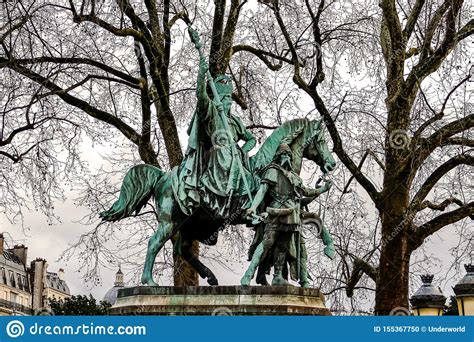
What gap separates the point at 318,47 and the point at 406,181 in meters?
2.99

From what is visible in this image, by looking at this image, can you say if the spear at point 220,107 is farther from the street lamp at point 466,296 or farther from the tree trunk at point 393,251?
the tree trunk at point 393,251

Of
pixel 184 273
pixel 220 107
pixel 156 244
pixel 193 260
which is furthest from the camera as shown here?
pixel 184 273

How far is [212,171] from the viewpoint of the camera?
38.8 ft

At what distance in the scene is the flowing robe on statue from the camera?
38.1 ft

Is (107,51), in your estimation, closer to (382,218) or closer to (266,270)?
(382,218)

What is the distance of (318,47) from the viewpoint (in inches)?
670

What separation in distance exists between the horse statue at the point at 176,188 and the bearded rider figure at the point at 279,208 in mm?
281

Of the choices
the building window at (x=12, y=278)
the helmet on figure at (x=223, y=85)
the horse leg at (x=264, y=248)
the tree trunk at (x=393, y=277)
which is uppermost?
the building window at (x=12, y=278)

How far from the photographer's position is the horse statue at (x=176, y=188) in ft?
38.4

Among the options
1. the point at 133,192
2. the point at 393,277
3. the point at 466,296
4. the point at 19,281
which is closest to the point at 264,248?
the point at 133,192

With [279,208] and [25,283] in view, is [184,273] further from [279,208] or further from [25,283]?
[25,283]

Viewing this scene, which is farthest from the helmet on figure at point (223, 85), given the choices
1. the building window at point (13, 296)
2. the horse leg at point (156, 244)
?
the building window at point (13, 296)

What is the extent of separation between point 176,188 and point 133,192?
61 centimetres

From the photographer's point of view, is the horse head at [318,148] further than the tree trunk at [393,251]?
No
